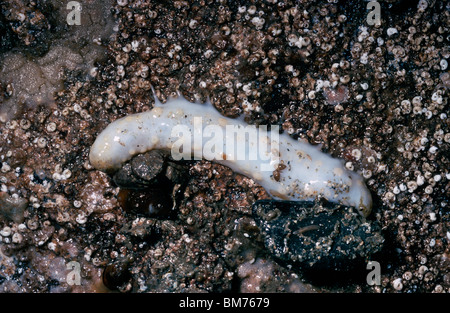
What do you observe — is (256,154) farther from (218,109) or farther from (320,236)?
(320,236)

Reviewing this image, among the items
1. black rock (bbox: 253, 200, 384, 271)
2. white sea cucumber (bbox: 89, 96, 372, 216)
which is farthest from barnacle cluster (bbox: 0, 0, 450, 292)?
black rock (bbox: 253, 200, 384, 271)

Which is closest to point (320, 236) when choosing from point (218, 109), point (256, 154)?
point (256, 154)

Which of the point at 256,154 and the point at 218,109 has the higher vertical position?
the point at 218,109

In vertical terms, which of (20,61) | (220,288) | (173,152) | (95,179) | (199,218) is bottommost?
(220,288)

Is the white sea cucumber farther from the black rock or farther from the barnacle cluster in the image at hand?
the black rock

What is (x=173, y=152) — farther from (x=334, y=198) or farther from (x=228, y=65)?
(x=334, y=198)

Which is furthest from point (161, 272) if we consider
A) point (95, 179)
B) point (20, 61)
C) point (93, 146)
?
point (20, 61)

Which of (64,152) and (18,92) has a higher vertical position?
(18,92)
